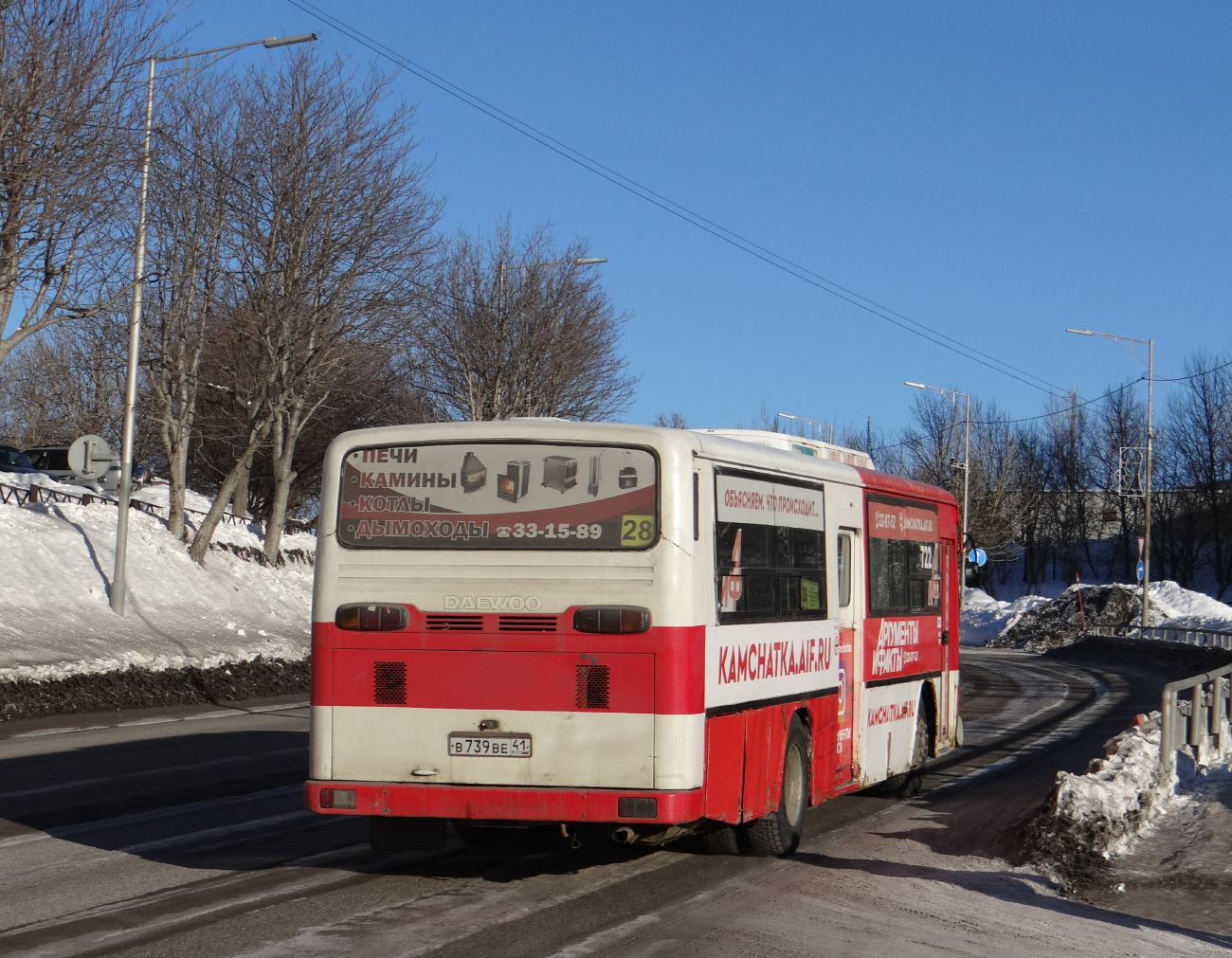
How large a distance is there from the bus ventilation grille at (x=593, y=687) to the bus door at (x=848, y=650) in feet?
11.0

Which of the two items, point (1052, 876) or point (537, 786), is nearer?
point (537, 786)

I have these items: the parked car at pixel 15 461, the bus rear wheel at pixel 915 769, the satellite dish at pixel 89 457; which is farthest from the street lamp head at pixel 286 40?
the parked car at pixel 15 461

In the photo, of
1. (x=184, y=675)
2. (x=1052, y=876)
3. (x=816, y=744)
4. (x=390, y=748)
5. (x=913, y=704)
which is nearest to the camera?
(x=390, y=748)

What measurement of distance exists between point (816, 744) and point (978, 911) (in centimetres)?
262

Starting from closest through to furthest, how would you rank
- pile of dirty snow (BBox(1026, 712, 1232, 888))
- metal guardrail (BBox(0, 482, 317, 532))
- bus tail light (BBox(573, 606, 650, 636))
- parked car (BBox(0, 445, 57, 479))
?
bus tail light (BBox(573, 606, 650, 636)), pile of dirty snow (BBox(1026, 712, 1232, 888)), metal guardrail (BBox(0, 482, 317, 532)), parked car (BBox(0, 445, 57, 479))

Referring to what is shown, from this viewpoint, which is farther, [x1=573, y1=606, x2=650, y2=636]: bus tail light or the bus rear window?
the bus rear window

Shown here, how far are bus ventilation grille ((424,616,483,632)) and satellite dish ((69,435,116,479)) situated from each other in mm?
16076

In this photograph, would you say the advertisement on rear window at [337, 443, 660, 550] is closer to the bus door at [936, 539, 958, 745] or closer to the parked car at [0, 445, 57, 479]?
the bus door at [936, 539, 958, 745]

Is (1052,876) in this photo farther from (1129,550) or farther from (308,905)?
(1129,550)

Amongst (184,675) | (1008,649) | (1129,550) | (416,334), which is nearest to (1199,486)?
(1129,550)

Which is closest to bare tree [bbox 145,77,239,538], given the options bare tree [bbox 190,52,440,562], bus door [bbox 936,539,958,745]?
bare tree [bbox 190,52,440,562]

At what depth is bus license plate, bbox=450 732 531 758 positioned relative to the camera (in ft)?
28.4

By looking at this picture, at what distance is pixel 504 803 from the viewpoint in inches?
339

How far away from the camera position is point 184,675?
23859 millimetres
